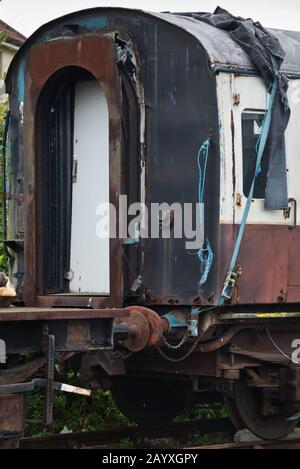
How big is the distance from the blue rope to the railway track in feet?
6.78

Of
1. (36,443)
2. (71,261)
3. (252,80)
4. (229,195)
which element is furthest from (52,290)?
(252,80)

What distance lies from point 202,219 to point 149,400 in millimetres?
2613

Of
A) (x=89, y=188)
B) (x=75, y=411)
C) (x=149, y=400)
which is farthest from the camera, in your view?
(x=75, y=411)

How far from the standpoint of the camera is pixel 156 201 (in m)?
9.09

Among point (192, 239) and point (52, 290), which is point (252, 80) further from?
point (52, 290)

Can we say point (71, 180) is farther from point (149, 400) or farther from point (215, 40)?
point (149, 400)

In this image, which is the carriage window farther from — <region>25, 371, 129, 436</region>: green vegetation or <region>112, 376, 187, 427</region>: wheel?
<region>25, 371, 129, 436</region>: green vegetation

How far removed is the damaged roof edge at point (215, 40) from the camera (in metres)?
8.83

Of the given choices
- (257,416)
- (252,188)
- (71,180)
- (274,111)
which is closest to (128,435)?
(257,416)

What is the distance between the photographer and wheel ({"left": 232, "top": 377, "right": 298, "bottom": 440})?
31.8 ft

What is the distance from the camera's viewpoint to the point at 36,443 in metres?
9.58

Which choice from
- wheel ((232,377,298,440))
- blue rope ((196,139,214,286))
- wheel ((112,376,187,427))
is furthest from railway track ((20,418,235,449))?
blue rope ((196,139,214,286))

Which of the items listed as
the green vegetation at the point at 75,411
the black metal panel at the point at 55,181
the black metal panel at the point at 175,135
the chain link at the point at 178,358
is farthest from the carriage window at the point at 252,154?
the green vegetation at the point at 75,411
